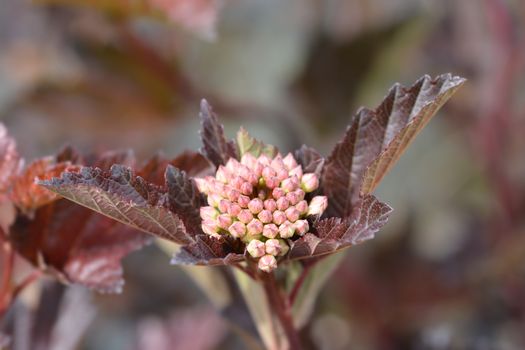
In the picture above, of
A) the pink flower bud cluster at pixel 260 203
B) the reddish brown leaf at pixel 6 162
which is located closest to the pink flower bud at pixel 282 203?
the pink flower bud cluster at pixel 260 203

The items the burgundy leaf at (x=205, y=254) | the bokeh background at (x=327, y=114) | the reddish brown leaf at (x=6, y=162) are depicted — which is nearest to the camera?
the burgundy leaf at (x=205, y=254)

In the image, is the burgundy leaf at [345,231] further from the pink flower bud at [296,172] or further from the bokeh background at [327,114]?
the bokeh background at [327,114]

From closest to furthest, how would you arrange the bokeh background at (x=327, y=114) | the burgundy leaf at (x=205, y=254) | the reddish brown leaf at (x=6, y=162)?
the burgundy leaf at (x=205, y=254) → the reddish brown leaf at (x=6, y=162) → the bokeh background at (x=327, y=114)

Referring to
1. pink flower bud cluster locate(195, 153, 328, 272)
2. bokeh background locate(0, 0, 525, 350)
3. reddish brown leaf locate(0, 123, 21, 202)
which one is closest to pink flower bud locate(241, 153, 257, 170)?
pink flower bud cluster locate(195, 153, 328, 272)

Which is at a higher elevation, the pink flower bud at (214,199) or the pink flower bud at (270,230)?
the pink flower bud at (214,199)

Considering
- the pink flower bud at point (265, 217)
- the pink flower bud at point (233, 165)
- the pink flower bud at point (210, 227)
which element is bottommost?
the pink flower bud at point (210, 227)

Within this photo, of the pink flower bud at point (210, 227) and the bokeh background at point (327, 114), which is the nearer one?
the pink flower bud at point (210, 227)
